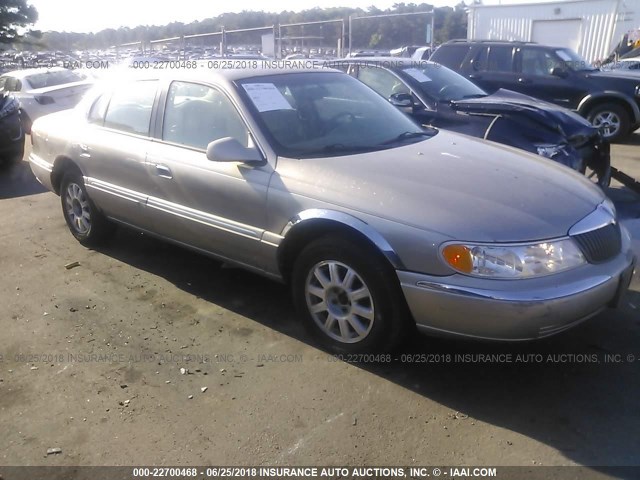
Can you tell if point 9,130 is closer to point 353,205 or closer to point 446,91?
point 446,91

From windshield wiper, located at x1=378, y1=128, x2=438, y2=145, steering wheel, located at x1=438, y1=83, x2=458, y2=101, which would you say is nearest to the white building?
steering wheel, located at x1=438, y1=83, x2=458, y2=101

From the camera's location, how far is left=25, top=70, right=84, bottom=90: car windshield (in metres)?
11.9

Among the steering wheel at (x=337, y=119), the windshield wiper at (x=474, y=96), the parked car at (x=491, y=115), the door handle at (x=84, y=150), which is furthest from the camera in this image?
the windshield wiper at (x=474, y=96)

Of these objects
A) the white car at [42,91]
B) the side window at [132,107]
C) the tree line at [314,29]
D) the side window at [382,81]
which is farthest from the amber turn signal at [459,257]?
the tree line at [314,29]

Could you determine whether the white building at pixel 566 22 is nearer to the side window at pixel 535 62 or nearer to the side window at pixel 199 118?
the side window at pixel 535 62

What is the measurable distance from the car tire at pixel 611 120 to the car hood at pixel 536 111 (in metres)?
4.35

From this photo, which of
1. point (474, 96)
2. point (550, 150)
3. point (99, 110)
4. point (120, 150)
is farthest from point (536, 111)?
point (99, 110)

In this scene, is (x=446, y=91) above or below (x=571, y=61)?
below

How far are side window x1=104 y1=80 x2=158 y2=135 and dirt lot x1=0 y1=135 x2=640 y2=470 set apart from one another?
4.05 ft

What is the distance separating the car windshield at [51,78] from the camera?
469 inches

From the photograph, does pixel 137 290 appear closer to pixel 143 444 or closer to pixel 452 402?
pixel 143 444

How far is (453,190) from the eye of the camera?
324 cm

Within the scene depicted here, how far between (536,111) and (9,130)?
7.35 metres

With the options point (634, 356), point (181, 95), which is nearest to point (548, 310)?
point (634, 356)
